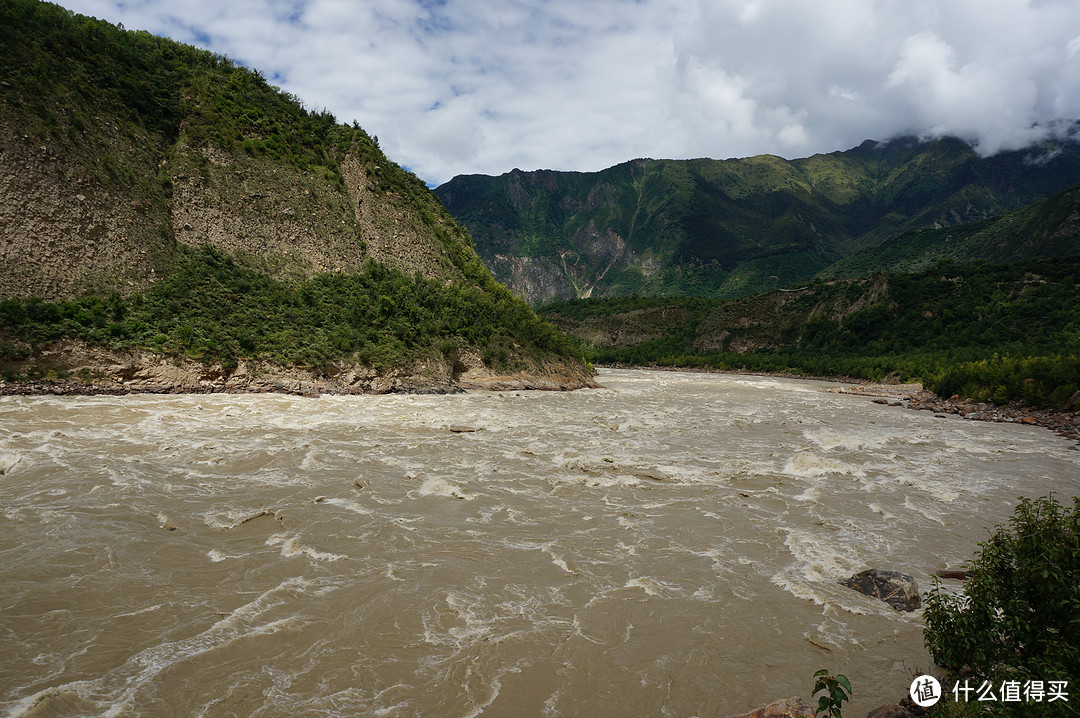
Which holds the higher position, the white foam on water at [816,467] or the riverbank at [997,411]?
the white foam on water at [816,467]

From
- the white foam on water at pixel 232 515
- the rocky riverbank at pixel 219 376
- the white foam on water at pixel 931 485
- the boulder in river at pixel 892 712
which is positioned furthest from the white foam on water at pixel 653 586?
the rocky riverbank at pixel 219 376

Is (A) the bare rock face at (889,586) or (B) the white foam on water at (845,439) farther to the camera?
(B) the white foam on water at (845,439)

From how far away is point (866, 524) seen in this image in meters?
9.16

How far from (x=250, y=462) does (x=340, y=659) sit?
8797mm

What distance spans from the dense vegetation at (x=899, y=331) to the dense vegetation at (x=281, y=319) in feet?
104

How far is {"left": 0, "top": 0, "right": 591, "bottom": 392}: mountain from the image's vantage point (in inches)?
912

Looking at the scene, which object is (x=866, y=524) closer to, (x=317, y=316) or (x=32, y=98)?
(x=317, y=316)

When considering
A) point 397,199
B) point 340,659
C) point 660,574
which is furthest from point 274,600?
point 397,199

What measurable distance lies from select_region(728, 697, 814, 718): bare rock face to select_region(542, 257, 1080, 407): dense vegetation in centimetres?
3169

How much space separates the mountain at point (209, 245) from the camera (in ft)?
76.0

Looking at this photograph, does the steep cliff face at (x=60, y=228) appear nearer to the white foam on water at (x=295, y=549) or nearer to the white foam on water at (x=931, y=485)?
the white foam on water at (x=295, y=549)

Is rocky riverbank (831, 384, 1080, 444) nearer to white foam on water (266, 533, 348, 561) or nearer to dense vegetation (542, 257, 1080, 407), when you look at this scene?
dense vegetation (542, 257, 1080, 407)

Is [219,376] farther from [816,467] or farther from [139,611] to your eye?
[816,467]

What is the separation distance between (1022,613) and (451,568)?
19.4 ft
